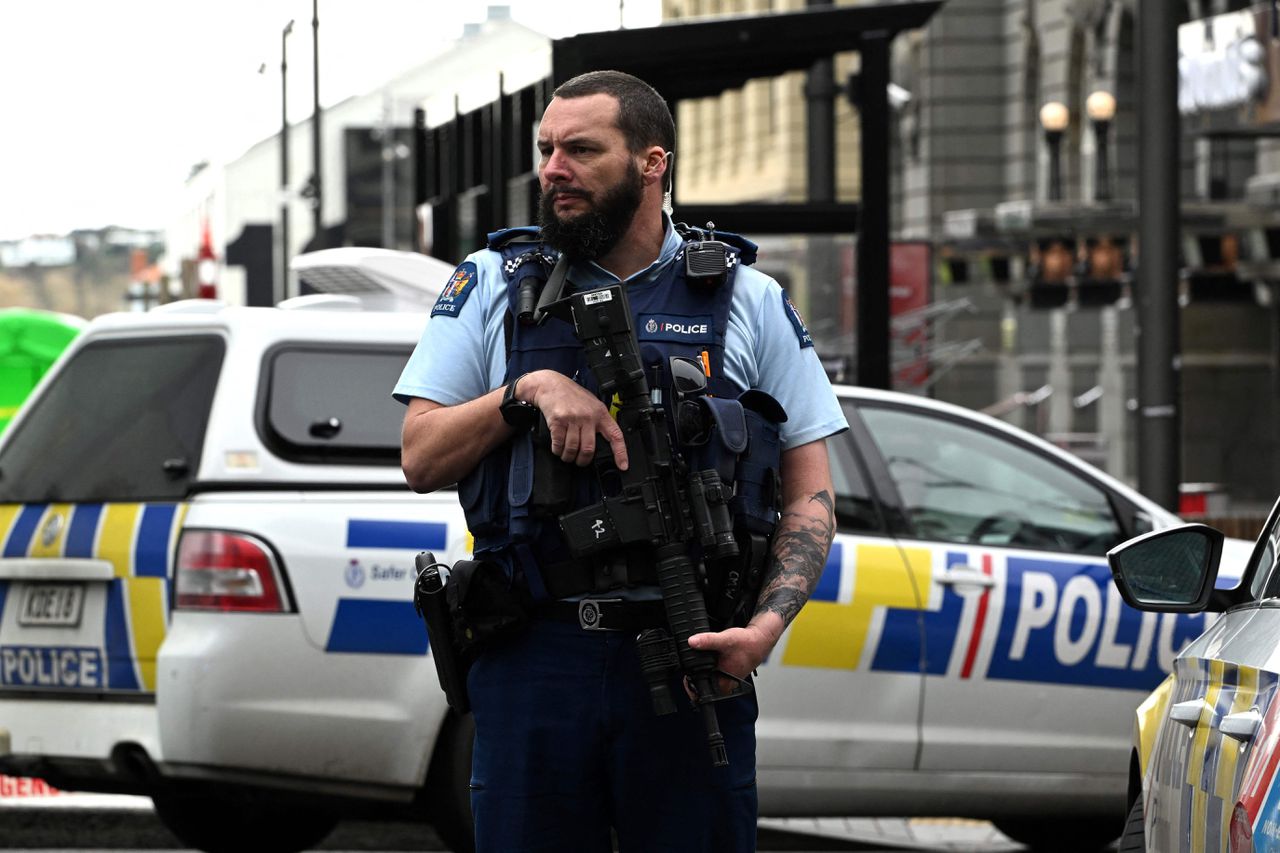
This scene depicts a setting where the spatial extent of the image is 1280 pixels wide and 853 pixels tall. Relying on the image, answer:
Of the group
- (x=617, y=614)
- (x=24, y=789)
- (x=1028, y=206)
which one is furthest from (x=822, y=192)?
(x=1028, y=206)

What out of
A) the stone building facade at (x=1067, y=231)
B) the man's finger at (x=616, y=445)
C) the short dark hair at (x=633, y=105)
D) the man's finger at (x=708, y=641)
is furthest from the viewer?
the stone building facade at (x=1067, y=231)

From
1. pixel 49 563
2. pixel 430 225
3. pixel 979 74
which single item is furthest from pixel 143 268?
pixel 49 563

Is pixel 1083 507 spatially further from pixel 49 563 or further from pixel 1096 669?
pixel 49 563

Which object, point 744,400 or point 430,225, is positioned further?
point 430,225

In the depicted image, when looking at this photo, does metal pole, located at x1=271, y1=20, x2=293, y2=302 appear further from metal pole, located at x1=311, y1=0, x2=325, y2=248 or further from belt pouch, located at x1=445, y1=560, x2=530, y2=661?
belt pouch, located at x1=445, y1=560, x2=530, y2=661

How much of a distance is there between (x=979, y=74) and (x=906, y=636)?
32.8 m

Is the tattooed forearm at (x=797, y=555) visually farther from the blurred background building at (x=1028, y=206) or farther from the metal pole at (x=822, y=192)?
the metal pole at (x=822, y=192)

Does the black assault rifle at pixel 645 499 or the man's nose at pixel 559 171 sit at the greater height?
the man's nose at pixel 559 171

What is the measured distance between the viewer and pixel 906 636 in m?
7.08

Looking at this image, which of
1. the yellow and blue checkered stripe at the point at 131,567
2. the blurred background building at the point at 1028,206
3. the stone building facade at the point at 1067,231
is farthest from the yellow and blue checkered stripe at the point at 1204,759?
the stone building facade at the point at 1067,231

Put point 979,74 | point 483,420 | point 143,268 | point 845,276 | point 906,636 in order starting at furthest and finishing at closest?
point 143,268 < point 979,74 < point 845,276 < point 906,636 < point 483,420

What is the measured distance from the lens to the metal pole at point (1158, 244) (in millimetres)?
10828

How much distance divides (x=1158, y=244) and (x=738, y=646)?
25.4 ft

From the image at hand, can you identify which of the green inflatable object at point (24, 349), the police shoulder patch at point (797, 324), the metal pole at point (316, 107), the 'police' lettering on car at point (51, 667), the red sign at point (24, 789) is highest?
the metal pole at point (316, 107)
